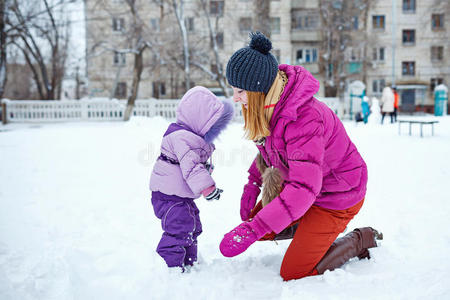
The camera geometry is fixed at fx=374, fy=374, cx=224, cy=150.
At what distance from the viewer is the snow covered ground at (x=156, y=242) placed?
2146mm

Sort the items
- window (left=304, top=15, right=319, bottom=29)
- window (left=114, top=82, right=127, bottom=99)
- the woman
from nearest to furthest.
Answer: the woman, window (left=114, top=82, right=127, bottom=99), window (left=304, top=15, right=319, bottom=29)

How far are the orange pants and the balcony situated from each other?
30284 mm

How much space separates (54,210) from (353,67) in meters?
30.2

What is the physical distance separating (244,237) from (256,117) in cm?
67

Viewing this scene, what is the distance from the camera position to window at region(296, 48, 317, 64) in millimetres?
31631

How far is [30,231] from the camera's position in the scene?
3.31 meters

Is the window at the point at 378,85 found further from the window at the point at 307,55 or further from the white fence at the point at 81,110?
the white fence at the point at 81,110

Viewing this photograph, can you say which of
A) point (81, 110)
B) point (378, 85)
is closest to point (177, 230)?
point (81, 110)

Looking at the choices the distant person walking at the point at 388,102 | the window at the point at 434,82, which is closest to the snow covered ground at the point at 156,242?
the distant person walking at the point at 388,102

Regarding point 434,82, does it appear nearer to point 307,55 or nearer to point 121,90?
point 307,55

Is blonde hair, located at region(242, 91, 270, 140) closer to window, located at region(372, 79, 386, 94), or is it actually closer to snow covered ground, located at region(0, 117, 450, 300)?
snow covered ground, located at region(0, 117, 450, 300)

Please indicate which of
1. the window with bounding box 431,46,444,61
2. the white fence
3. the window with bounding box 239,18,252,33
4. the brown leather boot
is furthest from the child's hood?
the window with bounding box 431,46,444,61

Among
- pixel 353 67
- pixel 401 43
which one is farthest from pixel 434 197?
pixel 401 43

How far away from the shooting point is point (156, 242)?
3047mm
